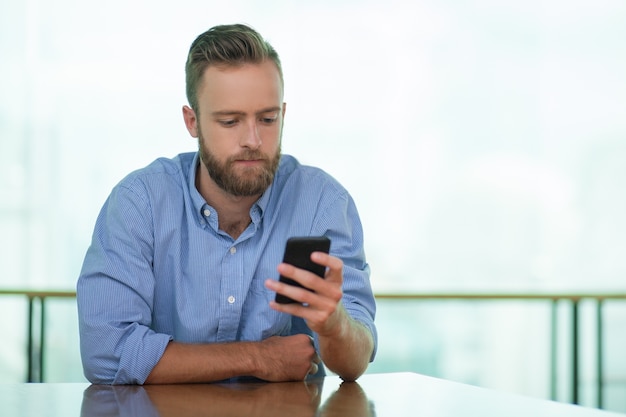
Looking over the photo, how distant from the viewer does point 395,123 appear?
5215 mm

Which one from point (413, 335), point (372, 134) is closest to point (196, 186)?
point (413, 335)

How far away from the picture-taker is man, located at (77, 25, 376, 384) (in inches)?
72.7

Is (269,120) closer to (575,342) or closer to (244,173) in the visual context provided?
(244,173)

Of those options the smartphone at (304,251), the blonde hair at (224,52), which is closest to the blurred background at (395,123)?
the blonde hair at (224,52)

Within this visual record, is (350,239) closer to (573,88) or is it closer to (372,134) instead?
(372,134)

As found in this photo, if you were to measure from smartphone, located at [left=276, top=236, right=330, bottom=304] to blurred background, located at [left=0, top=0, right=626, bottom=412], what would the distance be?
3104mm

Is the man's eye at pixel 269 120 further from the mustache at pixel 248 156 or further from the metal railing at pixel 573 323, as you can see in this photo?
the metal railing at pixel 573 323

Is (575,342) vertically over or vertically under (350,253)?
under

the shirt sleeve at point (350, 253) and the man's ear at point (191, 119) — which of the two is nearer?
the shirt sleeve at point (350, 253)

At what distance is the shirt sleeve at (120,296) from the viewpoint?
6.03ft

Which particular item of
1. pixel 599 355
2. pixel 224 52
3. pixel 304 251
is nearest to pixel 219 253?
pixel 224 52

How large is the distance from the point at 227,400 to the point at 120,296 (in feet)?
1.44

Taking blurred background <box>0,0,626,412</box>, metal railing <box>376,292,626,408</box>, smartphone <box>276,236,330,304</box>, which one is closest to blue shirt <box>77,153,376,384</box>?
smartphone <box>276,236,330,304</box>

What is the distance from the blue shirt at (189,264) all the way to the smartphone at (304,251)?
0.45 m
